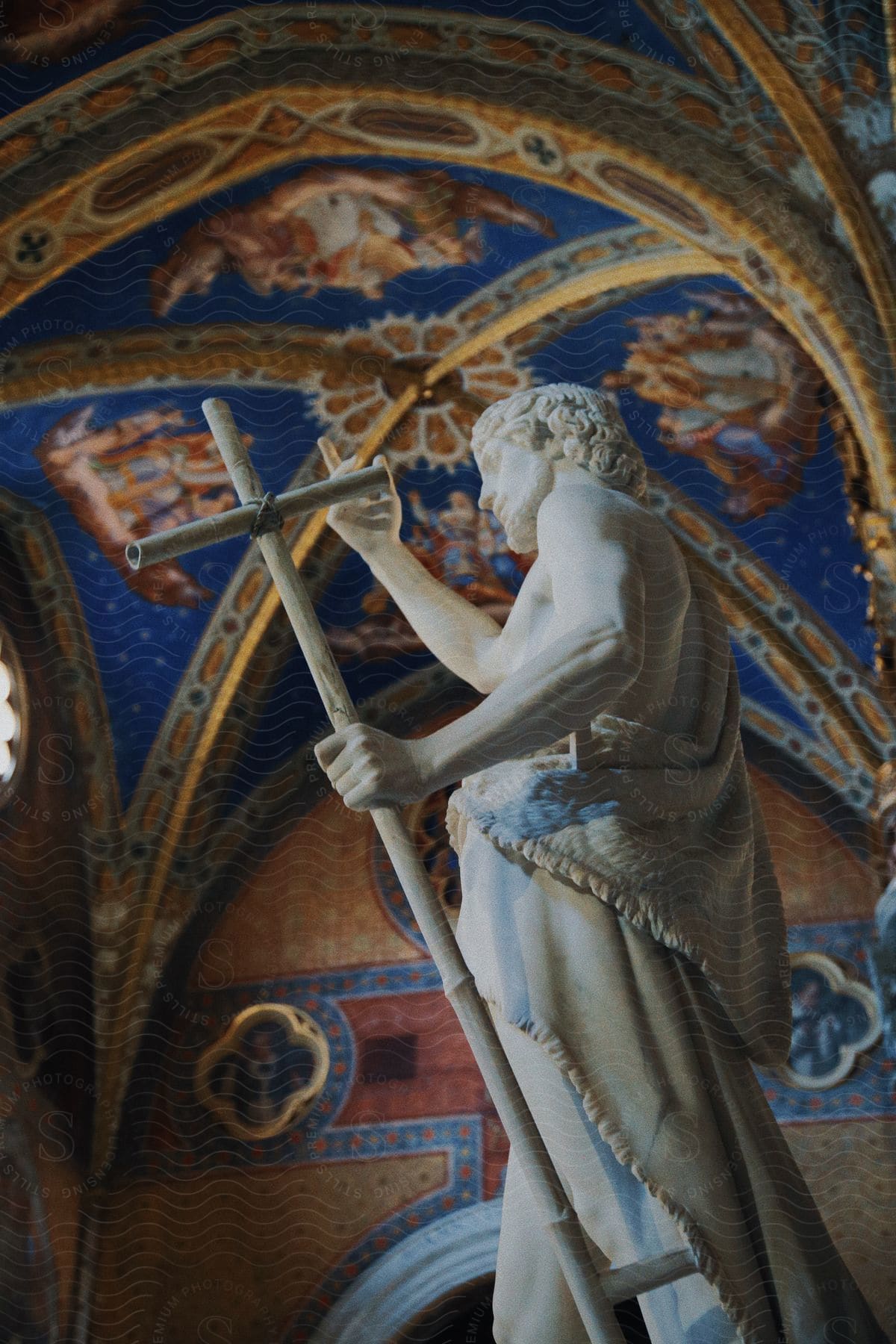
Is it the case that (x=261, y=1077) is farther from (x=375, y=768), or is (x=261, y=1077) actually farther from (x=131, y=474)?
(x=375, y=768)

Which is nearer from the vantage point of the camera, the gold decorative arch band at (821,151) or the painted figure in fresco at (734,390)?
the gold decorative arch band at (821,151)

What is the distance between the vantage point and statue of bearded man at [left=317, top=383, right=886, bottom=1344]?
108 inches

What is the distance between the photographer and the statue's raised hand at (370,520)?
11.7ft

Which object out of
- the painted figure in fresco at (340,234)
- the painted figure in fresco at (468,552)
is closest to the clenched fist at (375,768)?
the painted figure in fresco at (340,234)

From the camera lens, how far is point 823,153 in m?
5.70

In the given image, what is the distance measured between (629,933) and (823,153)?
3647mm

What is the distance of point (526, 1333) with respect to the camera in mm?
2898

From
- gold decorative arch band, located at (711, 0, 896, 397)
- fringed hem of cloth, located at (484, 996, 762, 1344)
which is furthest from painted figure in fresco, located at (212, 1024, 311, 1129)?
fringed hem of cloth, located at (484, 996, 762, 1344)

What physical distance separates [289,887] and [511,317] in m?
2.58

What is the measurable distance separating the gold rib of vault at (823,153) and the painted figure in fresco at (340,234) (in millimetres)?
988

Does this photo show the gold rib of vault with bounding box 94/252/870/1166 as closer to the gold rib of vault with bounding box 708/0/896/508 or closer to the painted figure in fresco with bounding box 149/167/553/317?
the painted figure in fresco with bounding box 149/167/553/317

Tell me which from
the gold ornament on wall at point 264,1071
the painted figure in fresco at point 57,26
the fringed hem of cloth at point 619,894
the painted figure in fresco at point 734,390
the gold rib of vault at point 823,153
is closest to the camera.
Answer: the fringed hem of cloth at point 619,894

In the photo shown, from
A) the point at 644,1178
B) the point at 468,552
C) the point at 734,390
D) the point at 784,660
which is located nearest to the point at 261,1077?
the point at 468,552

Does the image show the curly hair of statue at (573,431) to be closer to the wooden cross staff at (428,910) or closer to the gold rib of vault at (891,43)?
the wooden cross staff at (428,910)
